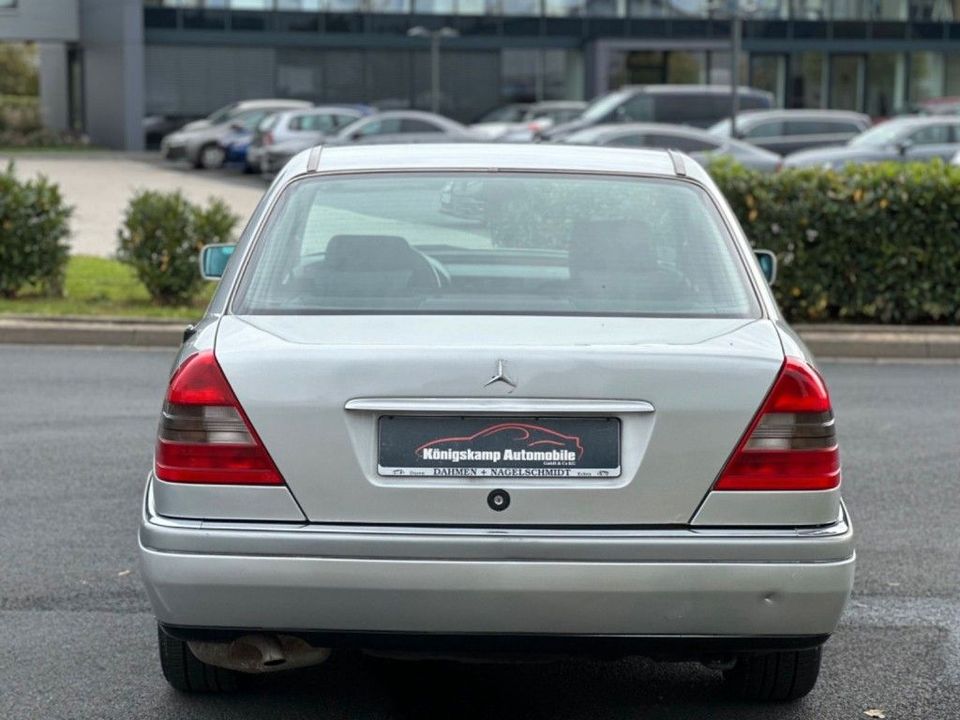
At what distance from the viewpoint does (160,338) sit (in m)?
13.0

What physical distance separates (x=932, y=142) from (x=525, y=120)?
45.8 feet

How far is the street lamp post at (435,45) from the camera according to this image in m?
44.0

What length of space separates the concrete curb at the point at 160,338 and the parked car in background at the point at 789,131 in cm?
1901

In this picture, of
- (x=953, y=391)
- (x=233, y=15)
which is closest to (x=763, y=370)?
(x=953, y=391)

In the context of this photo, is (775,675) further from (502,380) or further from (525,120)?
(525,120)

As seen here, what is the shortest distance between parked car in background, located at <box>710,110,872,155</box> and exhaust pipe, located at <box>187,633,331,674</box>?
28.2 metres

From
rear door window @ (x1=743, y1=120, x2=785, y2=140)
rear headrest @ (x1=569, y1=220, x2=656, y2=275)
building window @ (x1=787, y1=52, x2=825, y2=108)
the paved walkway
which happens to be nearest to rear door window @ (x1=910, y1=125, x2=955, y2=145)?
rear door window @ (x1=743, y1=120, x2=785, y2=140)

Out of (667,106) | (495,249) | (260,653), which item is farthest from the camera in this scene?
(667,106)

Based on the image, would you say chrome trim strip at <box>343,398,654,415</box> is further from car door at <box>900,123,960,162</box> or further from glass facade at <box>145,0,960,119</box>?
glass facade at <box>145,0,960,119</box>

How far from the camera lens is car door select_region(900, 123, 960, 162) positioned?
28.4m

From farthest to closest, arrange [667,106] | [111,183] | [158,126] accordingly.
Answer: [158,126], [667,106], [111,183]

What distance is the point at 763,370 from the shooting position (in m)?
4.09

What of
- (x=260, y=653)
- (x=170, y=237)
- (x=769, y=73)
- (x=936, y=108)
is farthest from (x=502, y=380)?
(x=769, y=73)

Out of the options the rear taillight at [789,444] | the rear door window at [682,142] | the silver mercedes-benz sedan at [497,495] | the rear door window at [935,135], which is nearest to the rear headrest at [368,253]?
the silver mercedes-benz sedan at [497,495]
